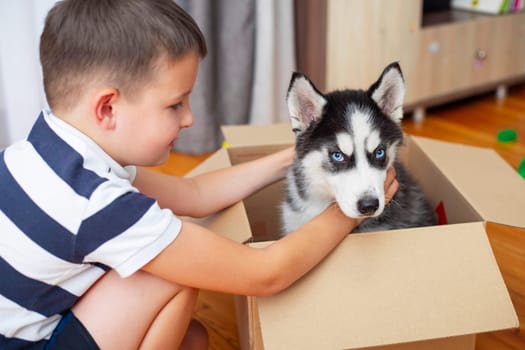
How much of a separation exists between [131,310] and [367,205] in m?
0.53

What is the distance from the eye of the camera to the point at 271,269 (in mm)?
1136

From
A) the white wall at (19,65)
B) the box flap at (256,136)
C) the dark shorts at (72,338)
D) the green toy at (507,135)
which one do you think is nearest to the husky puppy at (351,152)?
the box flap at (256,136)

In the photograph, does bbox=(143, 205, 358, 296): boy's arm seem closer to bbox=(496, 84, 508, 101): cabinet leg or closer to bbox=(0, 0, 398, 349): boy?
bbox=(0, 0, 398, 349): boy

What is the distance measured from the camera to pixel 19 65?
2570mm

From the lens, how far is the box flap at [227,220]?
4.30 feet

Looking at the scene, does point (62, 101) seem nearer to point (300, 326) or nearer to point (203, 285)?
point (203, 285)

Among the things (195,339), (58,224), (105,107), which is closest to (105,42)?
(105,107)

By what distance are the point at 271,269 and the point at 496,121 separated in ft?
8.52

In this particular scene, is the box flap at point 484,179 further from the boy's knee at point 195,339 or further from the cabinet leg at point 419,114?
the cabinet leg at point 419,114

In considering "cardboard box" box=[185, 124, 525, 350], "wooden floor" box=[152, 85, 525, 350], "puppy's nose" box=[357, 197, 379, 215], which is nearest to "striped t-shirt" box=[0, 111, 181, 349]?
"cardboard box" box=[185, 124, 525, 350]

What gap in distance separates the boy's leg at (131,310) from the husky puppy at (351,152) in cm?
42

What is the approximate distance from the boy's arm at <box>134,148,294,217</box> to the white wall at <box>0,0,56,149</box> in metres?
1.30

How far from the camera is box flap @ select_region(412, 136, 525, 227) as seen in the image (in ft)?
4.40

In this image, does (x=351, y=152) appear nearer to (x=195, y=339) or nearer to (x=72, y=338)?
(x=195, y=339)
